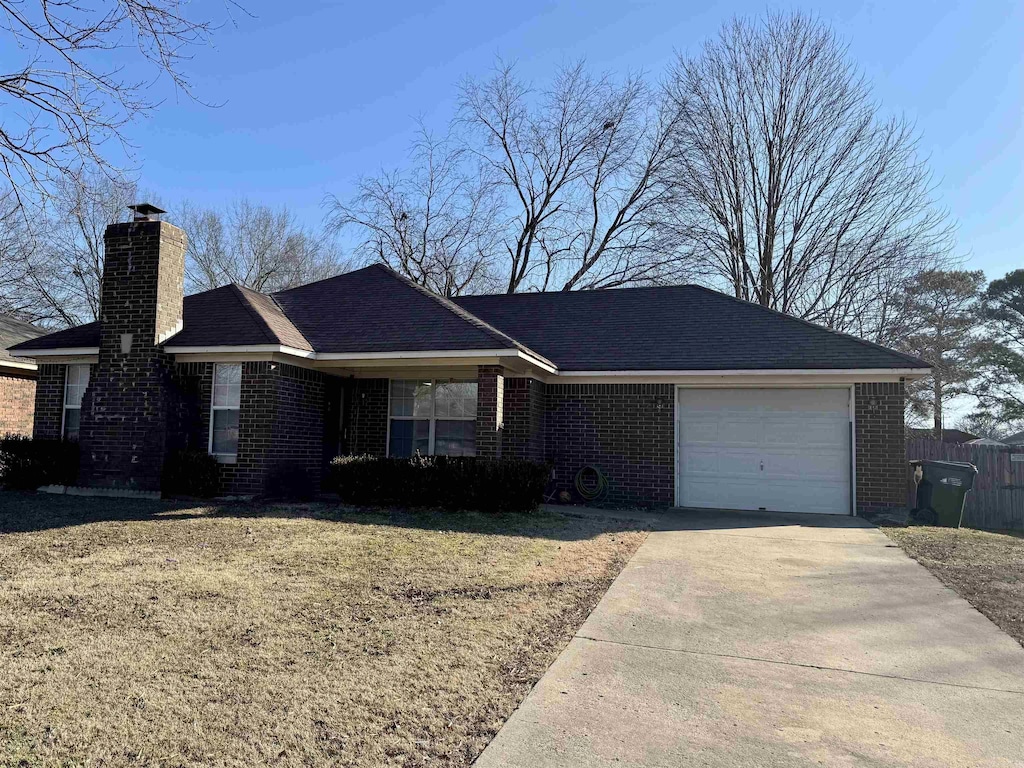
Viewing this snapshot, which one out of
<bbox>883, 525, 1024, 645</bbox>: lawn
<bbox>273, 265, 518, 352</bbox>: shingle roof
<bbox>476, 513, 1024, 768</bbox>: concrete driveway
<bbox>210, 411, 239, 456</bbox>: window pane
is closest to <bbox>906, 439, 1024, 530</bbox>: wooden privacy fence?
<bbox>883, 525, 1024, 645</bbox>: lawn

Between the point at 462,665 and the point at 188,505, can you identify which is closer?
the point at 462,665

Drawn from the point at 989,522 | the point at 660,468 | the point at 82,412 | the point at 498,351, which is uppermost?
the point at 498,351

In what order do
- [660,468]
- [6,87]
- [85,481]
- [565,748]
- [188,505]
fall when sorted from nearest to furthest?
1. [565,748]
2. [6,87]
3. [188,505]
4. [85,481]
5. [660,468]

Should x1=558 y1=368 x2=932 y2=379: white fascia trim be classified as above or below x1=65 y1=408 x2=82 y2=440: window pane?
above

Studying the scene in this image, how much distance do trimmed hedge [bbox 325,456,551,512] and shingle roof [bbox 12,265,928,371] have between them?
1946 millimetres

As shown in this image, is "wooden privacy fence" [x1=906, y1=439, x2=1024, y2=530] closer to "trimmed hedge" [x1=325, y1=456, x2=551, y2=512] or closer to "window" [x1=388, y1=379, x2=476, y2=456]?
"trimmed hedge" [x1=325, y1=456, x2=551, y2=512]

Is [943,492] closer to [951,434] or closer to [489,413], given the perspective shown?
[489,413]

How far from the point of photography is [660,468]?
13.0m

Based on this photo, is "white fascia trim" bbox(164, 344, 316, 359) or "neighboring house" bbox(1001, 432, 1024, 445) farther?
"neighboring house" bbox(1001, 432, 1024, 445)

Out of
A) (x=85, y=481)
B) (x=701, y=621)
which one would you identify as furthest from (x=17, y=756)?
(x=85, y=481)

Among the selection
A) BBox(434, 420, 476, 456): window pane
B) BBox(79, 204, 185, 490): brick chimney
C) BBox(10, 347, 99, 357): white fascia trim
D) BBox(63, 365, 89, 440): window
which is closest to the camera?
BBox(79, 204, 185, 490): brick chimney

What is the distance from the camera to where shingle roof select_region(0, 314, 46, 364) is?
1578 centimetres

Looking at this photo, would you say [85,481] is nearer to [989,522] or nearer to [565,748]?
[565,748]

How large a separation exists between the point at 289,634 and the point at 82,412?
9870mm
